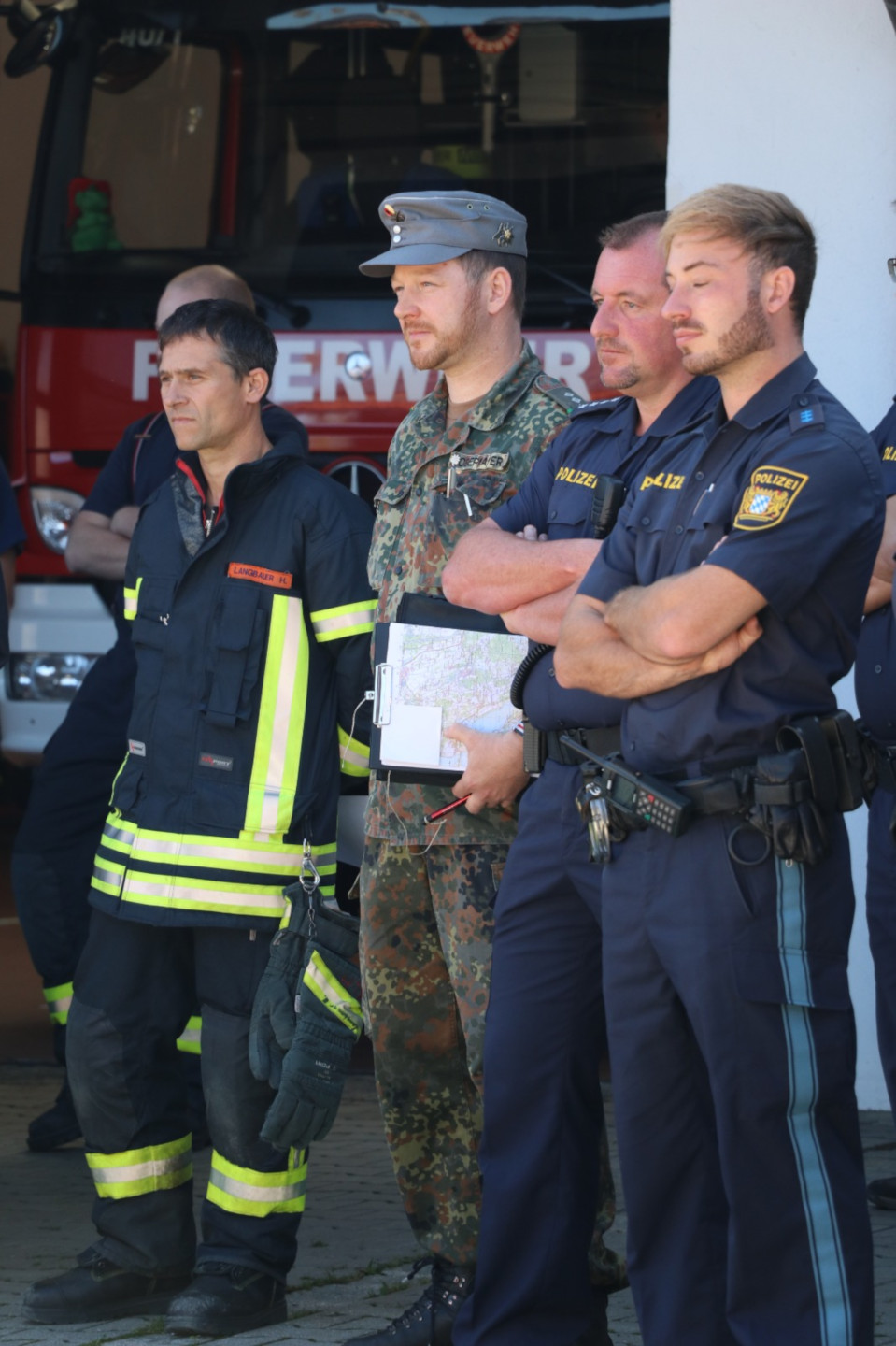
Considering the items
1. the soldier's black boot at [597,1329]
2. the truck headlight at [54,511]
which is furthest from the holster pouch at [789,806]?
the truck headlight at [54,511]

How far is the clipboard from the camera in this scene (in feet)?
12.5

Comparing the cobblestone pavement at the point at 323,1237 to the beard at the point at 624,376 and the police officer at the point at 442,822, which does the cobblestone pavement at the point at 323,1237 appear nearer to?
the police officer at the point at 442,822

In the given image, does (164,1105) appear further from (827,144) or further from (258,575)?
(827,144)

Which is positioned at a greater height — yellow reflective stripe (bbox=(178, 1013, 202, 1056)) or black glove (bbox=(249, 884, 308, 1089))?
black glove (bbox=(249, 884, 308, 1089))

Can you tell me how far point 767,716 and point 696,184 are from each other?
9.69ft

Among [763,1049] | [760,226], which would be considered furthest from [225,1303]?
[760,226]

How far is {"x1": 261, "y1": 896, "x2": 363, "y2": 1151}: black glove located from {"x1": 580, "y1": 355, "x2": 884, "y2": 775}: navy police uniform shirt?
112 cm

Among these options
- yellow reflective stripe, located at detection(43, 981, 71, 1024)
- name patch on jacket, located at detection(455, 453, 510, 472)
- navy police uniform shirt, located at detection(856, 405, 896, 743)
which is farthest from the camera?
yellow reflective stripe, located at detection(43, 981, 71, 1024)

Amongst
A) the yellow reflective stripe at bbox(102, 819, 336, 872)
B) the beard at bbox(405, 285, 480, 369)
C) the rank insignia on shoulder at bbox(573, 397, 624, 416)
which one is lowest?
the yellow reflective stripe at bbox(102, 819, 336, 872)

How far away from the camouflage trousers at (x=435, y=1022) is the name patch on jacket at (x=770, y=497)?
3.56 ft

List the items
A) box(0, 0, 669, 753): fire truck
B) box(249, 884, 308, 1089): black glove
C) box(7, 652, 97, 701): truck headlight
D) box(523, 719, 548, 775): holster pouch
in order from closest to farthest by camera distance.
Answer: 1. box(523, 719, 548, 775): holster pouch
2. box(249, 884, 308, 1089): black glove
3. box(0, 0, 669, 753): fire truck
4. box(7, 652, 97, 701): truck headlight

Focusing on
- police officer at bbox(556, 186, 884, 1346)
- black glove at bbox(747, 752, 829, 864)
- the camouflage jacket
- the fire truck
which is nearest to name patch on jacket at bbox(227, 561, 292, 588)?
the camouflage jacket

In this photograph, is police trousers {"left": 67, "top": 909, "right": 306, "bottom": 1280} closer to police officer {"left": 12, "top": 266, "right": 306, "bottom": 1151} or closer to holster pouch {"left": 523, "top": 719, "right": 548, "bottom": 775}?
holster pouch {"left": 523, "top": 719, "right": 548, "bottom": 775}

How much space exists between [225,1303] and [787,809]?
1781mm
